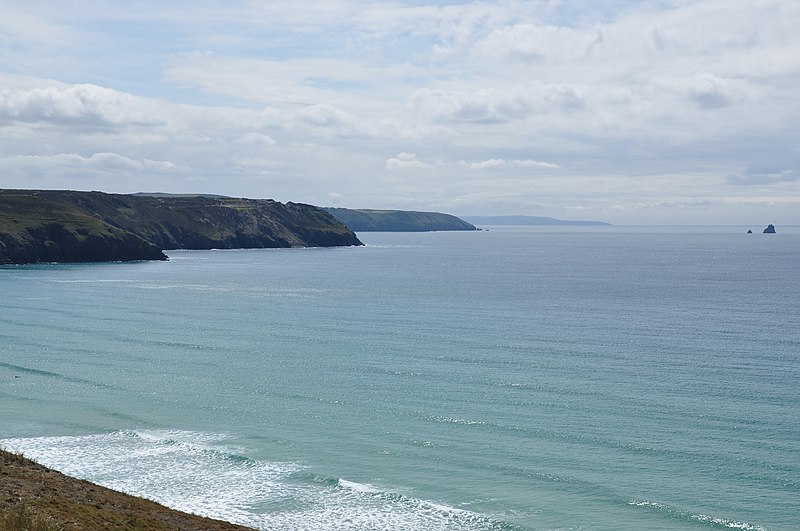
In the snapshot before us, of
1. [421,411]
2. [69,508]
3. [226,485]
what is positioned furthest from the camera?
[421,411]

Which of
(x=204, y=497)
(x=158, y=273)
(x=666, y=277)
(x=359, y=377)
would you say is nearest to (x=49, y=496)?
(x=204, y=497)

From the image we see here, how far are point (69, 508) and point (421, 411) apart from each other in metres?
28.0

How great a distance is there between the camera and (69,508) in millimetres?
30641

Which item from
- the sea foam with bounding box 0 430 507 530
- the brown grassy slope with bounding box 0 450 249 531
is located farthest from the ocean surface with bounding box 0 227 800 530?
the brown grassy slope with bounding box 0 450 249 531

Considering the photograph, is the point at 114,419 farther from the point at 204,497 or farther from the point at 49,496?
the point at 49,496

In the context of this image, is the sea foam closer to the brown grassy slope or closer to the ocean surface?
the ocean surface

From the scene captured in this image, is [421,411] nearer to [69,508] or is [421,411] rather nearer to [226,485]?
[226,485]

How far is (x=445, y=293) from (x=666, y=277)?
68.2m

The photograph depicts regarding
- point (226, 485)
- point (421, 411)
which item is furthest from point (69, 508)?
point (421, 411)

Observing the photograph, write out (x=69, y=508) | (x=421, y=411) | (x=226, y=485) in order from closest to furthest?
(x=69, y=508), (x=226, y=485), (x=421, y=411)

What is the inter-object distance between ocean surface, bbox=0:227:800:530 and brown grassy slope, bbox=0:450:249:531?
3804 mm

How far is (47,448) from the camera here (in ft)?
152

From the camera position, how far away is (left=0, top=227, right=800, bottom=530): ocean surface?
3806cm

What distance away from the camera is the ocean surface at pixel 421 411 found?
38.1 m
